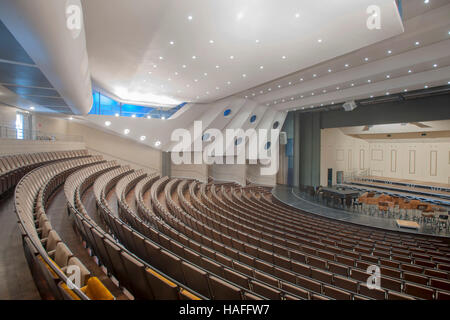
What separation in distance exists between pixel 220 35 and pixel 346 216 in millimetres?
7916

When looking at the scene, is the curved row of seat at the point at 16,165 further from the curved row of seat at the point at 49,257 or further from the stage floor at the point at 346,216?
the stage floor at the point at 346,216

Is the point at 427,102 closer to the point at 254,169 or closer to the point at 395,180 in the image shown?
the point at 395,180

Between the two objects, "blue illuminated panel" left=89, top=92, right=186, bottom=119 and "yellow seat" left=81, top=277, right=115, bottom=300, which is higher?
"blue illuminated panel" left=89, top=92, right=186, bottom=119

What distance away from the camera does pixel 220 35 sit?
5996mm

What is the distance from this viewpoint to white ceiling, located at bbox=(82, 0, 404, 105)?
4883mm

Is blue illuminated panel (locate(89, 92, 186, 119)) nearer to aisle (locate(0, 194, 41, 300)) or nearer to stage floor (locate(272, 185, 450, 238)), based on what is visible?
stage floor (locate(272, 185, 450, 238))

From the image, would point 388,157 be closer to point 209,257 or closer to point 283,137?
point 283,137

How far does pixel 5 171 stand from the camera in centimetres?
484

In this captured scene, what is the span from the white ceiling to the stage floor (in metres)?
5.77

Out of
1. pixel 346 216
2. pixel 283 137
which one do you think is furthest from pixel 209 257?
pixel 283 137

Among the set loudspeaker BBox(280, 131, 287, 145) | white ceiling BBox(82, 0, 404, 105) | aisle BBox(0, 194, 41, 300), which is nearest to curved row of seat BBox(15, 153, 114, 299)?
aisle BBox(0, 194, 41, 300)

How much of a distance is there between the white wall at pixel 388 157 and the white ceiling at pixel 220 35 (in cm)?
879
